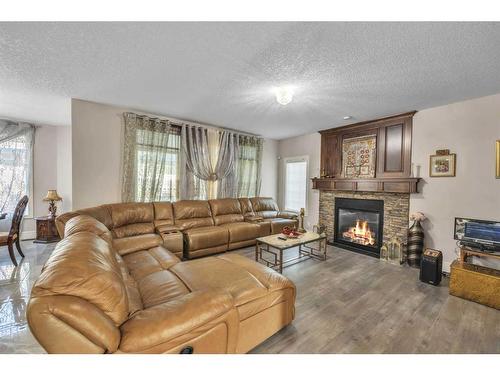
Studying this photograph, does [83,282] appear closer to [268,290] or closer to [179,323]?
[179,323]

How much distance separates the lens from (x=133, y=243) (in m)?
2.62

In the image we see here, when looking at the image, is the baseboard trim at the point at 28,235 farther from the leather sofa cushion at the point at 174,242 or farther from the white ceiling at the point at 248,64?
the leather sofa cushion at the point at 174,242

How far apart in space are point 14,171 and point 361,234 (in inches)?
290

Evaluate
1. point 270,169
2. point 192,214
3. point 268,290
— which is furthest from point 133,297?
point 270,169

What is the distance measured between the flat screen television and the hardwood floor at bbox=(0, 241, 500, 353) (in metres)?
0.69

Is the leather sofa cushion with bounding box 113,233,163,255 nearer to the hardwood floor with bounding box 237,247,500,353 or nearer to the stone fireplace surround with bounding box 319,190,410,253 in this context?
the hardwood floor with bounding box 237,247,500,353

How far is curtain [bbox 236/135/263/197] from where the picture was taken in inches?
208

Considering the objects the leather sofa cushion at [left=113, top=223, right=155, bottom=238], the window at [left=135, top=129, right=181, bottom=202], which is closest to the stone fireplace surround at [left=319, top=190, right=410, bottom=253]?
the window at [left=135, top=129, right=181, bottom=202]

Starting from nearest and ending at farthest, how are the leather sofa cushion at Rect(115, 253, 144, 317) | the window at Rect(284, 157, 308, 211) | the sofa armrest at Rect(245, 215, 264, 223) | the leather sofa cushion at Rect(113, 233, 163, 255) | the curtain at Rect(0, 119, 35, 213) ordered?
1. the leather sofa cushion at Rect(115, 253, 144, 317)
2. the leather sofa cushion at Rect(113, 233, 163, 255)
3. the curtain at Rect(0, 119, 35, 213)
4. the sofa armrest at Rect(245, 215, 264, 223)
5. the window at Rect(284, 157, 308, 211)

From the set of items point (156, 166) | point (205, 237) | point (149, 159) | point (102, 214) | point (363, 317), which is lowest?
point (363, 317)

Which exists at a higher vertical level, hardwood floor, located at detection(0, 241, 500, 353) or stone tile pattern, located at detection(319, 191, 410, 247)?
stone tile pattern, located at detection(319, 191, 410, 247)
